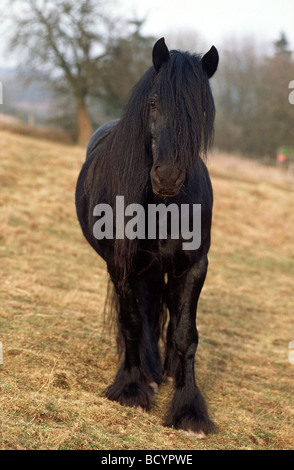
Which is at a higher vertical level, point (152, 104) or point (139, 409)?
point (152, 104)

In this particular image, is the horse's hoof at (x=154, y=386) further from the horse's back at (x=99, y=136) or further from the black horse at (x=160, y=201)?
the horse's back at (x=99, y=136)

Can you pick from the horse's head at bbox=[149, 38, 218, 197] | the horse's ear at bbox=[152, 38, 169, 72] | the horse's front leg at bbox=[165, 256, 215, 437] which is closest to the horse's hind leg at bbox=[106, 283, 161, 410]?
the horse's front leg at bbox=[165, 256, 215, 437]

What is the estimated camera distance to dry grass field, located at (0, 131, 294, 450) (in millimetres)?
3143

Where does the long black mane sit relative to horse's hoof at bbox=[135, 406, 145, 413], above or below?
above

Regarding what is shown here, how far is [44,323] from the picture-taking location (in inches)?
194

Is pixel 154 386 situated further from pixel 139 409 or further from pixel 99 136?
pixel 99 136

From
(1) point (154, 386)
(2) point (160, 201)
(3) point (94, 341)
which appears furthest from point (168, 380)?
(2) point (160, 201)

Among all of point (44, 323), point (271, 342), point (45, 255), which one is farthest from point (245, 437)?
point (45, 255)

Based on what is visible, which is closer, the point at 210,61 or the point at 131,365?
the point at 210,61

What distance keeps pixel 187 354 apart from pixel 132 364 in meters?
0.51

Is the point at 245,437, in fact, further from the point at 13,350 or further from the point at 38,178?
the point at 38,178

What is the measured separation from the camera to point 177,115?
2.96 meters

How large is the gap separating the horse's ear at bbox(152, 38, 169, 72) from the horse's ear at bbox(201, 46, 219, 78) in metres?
0.23

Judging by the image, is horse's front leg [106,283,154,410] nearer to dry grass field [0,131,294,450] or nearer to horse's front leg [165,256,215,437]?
dry grass field [0,131,294,450]
